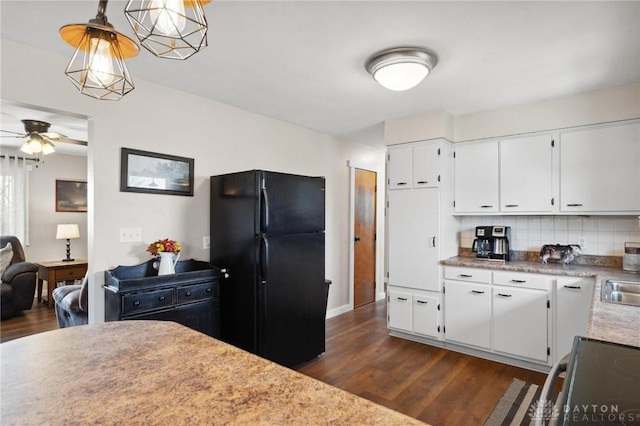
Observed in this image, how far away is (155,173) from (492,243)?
3.21m

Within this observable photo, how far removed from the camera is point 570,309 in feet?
8.97

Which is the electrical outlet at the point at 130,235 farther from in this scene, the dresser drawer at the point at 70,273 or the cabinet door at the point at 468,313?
the dresser drawer at the point at 70,273

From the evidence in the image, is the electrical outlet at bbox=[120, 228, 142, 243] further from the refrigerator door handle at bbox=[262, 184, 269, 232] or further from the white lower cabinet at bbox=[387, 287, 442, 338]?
the white lower cabinet at bbox=[387, 287, 442, 338]

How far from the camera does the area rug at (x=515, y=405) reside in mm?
2180

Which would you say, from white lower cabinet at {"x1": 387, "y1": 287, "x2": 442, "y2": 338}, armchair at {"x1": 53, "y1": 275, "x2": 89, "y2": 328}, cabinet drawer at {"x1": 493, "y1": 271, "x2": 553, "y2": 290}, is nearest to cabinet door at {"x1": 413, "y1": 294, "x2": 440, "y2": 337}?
white lower cabinet at {"x1": 387, "y1": 287, "x2": 442, "y2": 338}

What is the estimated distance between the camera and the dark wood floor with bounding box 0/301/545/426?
236 centimetres

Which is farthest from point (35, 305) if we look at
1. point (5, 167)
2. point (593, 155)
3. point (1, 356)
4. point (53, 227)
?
point (593, 155)

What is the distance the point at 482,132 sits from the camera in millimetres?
3465

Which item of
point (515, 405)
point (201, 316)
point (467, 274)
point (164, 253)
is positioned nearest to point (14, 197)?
point (164, 253)

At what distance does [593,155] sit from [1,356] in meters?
3.88

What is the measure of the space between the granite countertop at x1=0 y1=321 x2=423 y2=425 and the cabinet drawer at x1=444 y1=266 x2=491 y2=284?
272 centimetres

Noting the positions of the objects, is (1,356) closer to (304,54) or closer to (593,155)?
(304,54)

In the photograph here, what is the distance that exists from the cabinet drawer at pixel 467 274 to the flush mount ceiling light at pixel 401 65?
1836mm

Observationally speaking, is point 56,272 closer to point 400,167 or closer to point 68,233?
point 68,233
